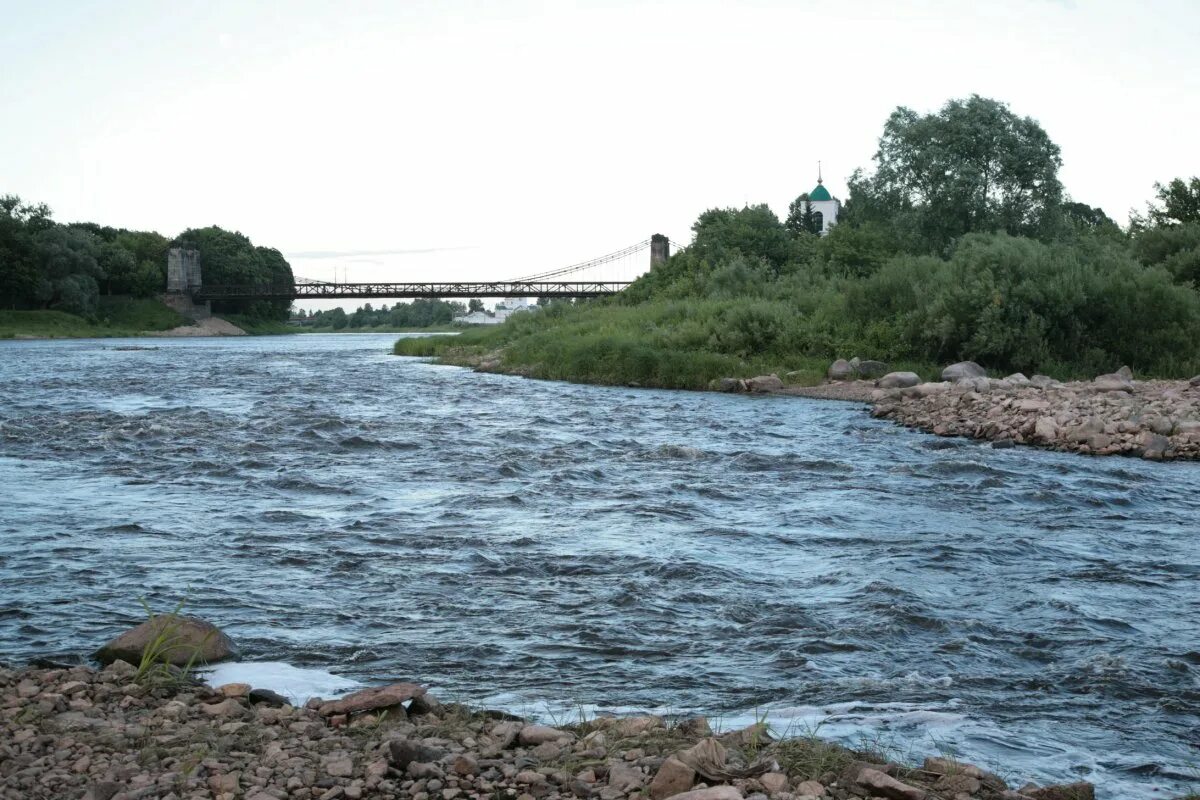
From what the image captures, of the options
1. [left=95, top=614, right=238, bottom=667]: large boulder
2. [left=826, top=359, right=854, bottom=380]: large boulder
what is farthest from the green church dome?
[left=95, top=614, right=238, bottom=667]: large boulder

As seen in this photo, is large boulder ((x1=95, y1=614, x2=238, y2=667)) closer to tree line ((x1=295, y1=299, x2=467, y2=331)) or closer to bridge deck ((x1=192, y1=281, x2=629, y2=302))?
bridge deck ((x1=192, y1=281, x2=629, y2=302))

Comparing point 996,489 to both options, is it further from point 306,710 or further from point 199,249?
point 199,249

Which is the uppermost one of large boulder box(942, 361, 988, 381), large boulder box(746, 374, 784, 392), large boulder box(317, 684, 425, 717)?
large boulder box(942, 361, 988, 381)

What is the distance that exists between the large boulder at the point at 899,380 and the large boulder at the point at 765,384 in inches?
119

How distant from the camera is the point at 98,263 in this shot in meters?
104

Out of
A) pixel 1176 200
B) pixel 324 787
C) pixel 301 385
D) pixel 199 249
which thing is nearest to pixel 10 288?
pixel 199 249

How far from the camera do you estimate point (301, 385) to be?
113 ft

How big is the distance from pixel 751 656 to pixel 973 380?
21044 millimetres

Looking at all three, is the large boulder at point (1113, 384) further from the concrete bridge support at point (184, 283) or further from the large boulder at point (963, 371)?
the concrete bridge support at point (184, 283)

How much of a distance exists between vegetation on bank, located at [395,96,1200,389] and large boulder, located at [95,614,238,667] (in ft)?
84.0

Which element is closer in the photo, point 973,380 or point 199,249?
point 973,380

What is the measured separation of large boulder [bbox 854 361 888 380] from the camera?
101ft

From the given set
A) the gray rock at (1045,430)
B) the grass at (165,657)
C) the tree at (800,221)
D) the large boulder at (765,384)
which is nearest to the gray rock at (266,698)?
the grass at (165,657)

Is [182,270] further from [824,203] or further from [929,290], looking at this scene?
[929,290]
